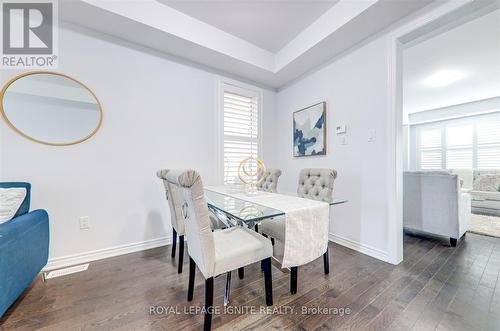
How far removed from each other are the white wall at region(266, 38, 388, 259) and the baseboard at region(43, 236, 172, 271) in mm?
2286

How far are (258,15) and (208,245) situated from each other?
96.6 inches

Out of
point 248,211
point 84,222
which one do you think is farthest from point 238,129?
point 84,222

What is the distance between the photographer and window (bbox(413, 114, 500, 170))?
4773mm

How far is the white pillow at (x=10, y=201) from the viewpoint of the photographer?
1.46 meters

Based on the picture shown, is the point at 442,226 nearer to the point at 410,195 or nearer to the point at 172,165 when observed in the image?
the point at 410,195

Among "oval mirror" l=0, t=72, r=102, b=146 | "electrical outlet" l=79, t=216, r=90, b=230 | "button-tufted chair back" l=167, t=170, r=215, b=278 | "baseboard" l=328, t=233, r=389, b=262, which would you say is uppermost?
"oval mirror" l=0, t=72, r=102, b=146

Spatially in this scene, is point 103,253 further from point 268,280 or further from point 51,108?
point 268,280

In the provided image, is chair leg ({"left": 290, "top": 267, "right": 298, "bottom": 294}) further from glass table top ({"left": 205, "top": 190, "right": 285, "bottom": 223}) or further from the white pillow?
the white pillow

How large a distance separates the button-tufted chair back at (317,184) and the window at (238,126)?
117 cm

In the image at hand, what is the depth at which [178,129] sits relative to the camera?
2.56 meters

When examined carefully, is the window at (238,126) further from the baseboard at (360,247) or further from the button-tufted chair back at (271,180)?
the baseboard at (360,247)

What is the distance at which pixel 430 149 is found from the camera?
19.2ft

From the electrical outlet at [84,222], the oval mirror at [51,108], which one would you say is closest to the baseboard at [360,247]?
the electrical outlet at [84,222]

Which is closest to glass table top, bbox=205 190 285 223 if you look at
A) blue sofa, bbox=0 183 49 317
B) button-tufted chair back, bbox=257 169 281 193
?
button-tufted chair back, bbox=257 169 281 193
